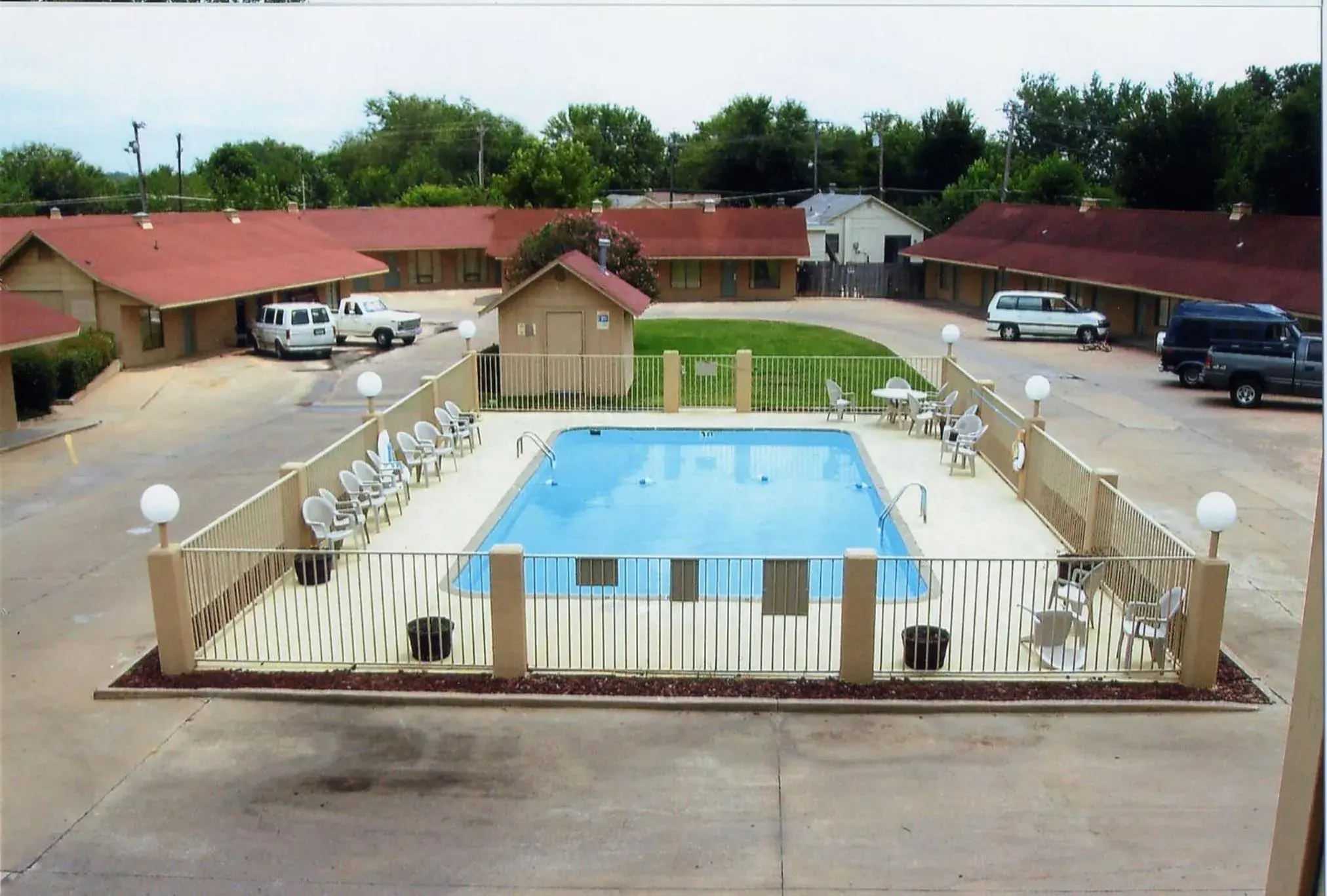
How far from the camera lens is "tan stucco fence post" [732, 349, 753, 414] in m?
23.1

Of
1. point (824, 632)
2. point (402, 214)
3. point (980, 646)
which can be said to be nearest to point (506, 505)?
point (824, 632)

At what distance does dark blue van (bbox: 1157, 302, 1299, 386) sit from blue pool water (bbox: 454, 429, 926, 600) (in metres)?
10.8

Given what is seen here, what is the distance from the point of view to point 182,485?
18203 millimetres

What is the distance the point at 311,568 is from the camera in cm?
1303

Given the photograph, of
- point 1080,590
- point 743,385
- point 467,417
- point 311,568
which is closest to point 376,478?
point 311,568

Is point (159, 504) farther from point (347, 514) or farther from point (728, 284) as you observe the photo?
point (728, 284)

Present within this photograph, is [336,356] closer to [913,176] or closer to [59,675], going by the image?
[59,675]

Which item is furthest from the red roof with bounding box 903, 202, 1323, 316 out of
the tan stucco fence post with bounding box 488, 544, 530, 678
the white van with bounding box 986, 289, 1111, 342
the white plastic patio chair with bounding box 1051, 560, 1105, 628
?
the tan stucco fence post with bounding box 488, 544, 530, 678

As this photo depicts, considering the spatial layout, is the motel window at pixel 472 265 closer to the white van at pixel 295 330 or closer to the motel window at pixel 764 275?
the motel window at pixel 764 275

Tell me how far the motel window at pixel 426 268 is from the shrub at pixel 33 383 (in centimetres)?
2872

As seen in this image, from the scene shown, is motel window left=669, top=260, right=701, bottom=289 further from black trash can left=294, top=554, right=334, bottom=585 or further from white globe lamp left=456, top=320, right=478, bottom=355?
black trash can left=294, top=554, right=334, bottom=585

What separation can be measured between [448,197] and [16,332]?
154ft

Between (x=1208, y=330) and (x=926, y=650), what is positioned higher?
(x=1208, y=330)

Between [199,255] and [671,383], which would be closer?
[671,383]
